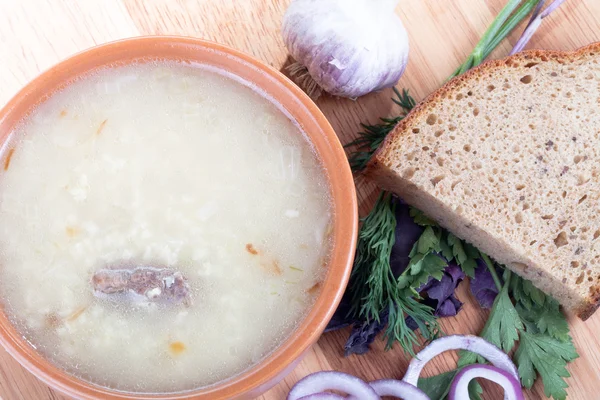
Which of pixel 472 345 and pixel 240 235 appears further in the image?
pixel 472 345

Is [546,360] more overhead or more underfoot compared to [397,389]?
more underfoot

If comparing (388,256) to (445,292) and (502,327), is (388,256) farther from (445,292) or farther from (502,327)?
(502,327)

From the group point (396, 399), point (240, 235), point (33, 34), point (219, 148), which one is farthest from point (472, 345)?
point (33, 34)

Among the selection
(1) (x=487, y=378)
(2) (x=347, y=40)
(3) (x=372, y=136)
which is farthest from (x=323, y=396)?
(2) (x=347, y=40)

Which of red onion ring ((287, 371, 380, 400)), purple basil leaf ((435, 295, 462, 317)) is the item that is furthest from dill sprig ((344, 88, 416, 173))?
red onion ring ((287, 371, 380, 400))

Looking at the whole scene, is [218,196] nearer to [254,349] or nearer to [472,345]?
[254,349]

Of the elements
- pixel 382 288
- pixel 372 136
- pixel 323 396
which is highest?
pixel 372 136

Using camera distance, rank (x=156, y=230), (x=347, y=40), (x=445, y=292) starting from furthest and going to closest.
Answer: (x=445, y=292) → (x=347, y=40) → (x=156, y=230)
